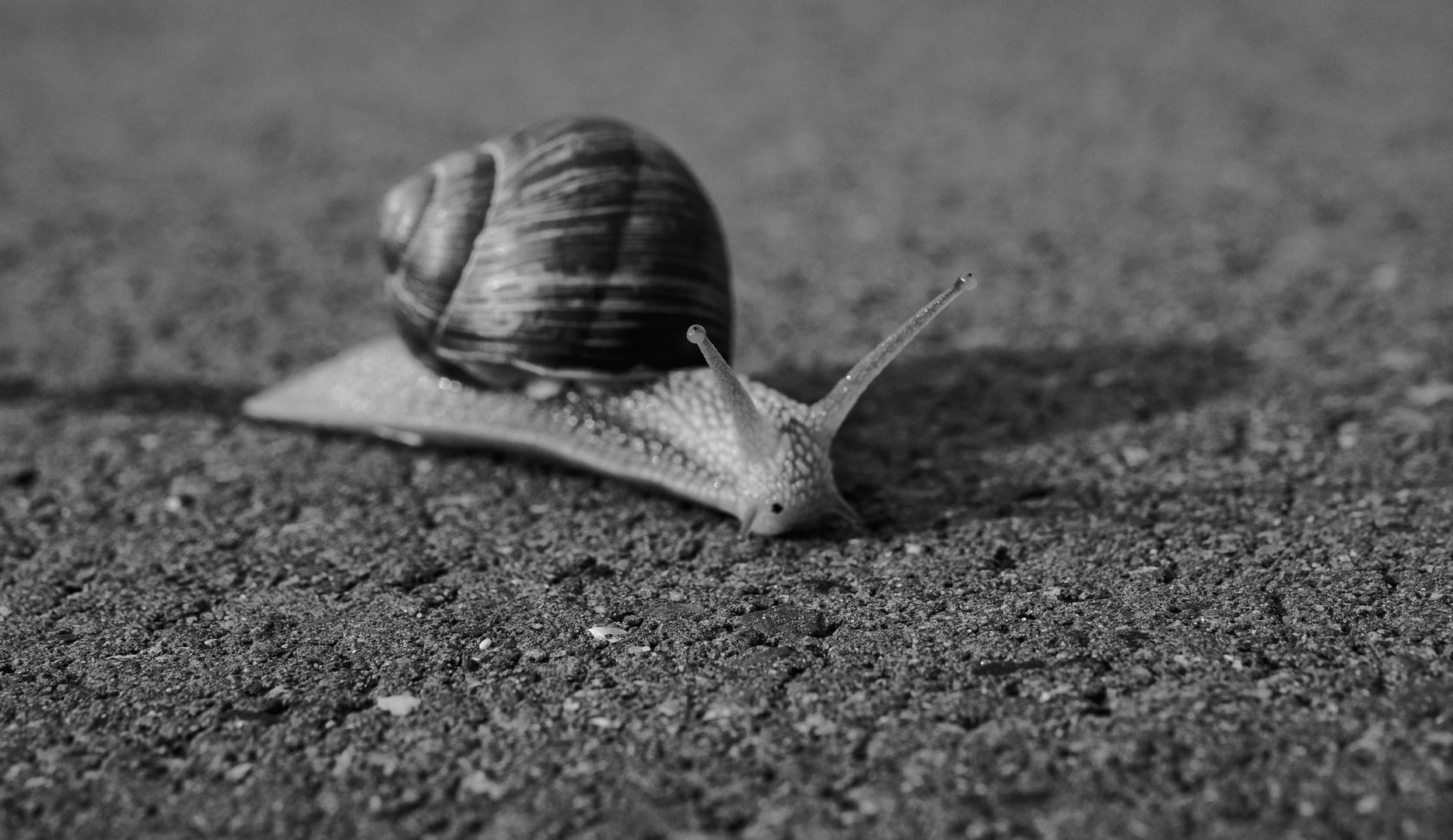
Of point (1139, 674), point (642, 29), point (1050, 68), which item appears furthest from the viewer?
point (642, 29)

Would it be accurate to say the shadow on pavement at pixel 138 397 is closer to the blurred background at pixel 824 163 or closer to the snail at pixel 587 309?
the blurred background at pixel 824 163

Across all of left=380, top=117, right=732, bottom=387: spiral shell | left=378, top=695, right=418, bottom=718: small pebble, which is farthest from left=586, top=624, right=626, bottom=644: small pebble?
left=380, top=117, right=732, bottom=387: spiral shell

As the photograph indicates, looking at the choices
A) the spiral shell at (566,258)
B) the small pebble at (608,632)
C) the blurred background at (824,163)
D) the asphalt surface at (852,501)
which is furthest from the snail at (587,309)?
the blurred background at (824,163)

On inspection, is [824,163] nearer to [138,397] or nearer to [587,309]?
[587,309]

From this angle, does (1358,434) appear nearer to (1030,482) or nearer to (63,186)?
(1030,482)

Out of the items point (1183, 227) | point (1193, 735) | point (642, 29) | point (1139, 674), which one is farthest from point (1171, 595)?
point (642, 29)

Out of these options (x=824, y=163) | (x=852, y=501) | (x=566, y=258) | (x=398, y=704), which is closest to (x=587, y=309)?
(x=566, y=258)
